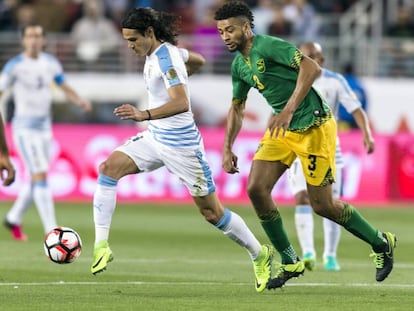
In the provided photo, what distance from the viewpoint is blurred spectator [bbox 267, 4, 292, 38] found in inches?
994

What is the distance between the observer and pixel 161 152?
10570mm

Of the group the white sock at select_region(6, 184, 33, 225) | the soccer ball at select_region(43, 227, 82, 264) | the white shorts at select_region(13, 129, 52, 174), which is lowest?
the white sock at select_region(6, 184, 33, 225)

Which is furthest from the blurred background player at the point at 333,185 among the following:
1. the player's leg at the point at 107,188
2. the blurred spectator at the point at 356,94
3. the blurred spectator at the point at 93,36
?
the blurred spectator at the point at 93,36

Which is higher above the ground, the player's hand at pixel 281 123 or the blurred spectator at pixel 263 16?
the player's hand at pixel 281 123

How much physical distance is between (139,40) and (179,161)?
42.4 inches

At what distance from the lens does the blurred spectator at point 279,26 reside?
994 inches

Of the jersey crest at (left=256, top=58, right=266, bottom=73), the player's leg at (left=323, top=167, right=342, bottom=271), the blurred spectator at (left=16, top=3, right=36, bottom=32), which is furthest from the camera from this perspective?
the blurred spectator at (left=16, top=3, right=36, bottom=32)

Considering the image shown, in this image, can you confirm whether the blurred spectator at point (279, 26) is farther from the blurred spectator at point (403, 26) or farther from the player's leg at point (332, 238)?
the player's leg at point (332, 238)

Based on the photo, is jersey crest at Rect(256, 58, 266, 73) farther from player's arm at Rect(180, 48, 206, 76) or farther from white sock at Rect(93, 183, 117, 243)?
white sock at Rect(93, 183, 117, 243)

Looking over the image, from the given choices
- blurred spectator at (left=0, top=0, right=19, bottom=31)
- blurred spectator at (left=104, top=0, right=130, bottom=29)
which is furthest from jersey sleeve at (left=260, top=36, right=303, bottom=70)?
blurred spectator at (left=104, top=0, right=130, bottom=29)

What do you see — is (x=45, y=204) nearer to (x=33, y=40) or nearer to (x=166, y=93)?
(x=33, y=40)

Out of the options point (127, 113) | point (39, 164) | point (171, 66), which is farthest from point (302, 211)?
point (39, 164)

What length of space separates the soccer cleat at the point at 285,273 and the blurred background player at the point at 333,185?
1834 millimetres

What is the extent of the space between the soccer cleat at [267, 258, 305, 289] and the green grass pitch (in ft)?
0.28
